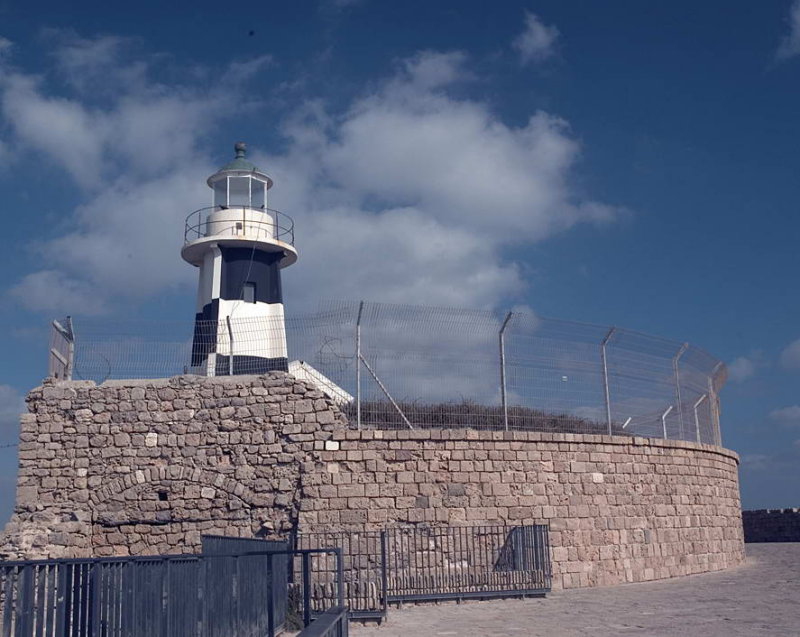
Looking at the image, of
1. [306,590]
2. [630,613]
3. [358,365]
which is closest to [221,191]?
[358,365]

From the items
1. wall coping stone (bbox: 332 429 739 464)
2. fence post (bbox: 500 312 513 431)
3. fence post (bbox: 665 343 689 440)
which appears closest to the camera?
wall coping stone (bbox: 332 429 739 464)

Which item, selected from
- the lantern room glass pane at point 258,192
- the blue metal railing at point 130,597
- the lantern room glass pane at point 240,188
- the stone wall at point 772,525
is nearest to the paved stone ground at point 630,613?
the blue metal railing at point 130,597

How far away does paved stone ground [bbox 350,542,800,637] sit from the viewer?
9039 millimetres

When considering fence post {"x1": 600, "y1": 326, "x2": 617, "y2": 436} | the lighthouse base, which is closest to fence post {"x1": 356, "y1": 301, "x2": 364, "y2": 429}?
the lighthouse base

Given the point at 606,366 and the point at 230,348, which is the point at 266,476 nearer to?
the point at 230,348

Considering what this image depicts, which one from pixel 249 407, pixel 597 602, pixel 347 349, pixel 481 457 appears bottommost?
pixel 597 602

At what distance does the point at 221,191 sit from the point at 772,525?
67.5 feet

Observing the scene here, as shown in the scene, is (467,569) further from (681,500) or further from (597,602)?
(681,500)

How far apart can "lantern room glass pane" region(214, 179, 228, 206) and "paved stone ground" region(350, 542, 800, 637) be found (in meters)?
12.6

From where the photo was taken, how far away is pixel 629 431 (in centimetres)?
1538

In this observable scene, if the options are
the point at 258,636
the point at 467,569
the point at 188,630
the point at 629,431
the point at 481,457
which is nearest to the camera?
the point at 188,630

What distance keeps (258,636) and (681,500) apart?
954 centimetres

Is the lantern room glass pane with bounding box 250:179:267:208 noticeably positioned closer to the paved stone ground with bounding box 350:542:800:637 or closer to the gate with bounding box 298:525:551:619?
the gate with bounding box 298:525:551:619

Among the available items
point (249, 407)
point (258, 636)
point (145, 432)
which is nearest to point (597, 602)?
point (258, 636)
